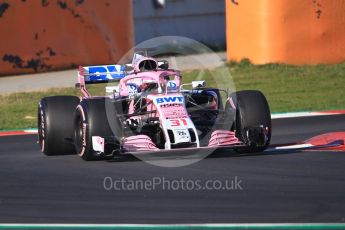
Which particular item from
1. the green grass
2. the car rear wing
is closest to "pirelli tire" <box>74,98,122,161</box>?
the car rear wing

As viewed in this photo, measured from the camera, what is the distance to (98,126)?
9547 millimetres

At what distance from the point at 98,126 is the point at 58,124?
1.08 meters

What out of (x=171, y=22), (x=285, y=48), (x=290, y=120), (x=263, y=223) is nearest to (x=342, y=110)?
(x=290, y=120)

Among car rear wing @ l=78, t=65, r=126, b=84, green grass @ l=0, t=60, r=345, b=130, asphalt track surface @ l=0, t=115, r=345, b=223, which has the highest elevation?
car rear wing @ l=78, t=65, r=126, b=84

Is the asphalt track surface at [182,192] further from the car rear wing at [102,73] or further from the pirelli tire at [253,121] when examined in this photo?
the car rear wing at [102,73]

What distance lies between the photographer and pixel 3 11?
19812mm

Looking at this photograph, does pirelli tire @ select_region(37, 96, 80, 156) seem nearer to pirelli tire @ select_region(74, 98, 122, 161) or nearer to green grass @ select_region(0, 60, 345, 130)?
pirelli tire @ select_region(74, 98, 122, 161)

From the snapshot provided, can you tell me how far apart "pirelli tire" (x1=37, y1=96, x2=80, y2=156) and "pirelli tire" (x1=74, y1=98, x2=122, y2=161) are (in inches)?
23.3

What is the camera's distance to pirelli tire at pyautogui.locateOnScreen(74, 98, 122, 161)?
949 centimetres

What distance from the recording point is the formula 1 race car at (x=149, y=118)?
372 inches

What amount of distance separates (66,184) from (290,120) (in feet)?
19.0

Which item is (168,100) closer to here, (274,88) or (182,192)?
(182,192)

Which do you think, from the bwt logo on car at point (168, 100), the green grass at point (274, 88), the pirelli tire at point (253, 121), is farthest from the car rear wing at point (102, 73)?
the green grass at point (274, 88)

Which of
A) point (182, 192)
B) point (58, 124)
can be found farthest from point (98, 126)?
point (182, 192)
